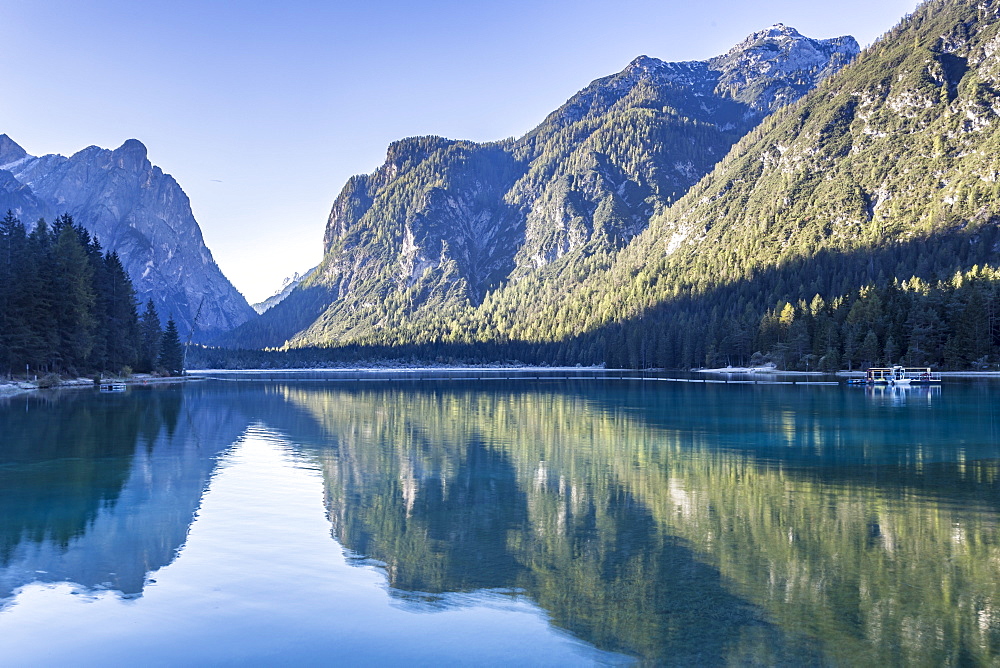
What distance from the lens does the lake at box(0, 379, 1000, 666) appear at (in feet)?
37.4

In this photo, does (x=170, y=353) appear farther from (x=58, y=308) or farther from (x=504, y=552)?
(x=504, y=552)

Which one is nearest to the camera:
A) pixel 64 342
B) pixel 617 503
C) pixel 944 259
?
pixel 617 503

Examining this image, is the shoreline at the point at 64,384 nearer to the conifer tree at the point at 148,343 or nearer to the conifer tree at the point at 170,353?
the conifer tree at the point at 148,343

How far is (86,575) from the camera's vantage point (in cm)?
1508

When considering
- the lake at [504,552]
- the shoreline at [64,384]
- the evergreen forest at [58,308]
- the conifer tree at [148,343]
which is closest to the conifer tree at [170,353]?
the conifer tree at [148,343]

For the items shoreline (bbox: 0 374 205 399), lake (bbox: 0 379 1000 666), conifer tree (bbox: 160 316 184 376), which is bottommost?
lake (bbox: 0 379 1000 666)

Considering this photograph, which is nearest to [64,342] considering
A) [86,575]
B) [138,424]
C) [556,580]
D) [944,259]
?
[138,424]

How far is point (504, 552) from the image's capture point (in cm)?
1661

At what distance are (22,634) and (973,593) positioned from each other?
16744 mm

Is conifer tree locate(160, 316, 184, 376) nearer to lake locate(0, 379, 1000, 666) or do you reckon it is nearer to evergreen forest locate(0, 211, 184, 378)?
evergreen forest locate(0, 211, 184, 378)

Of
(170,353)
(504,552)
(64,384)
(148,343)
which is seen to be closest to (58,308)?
(64,384)

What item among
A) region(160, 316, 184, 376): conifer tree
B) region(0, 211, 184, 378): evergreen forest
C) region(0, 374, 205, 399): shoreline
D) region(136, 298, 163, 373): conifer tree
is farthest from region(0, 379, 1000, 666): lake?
region(160, 316, 184, 376): conifer tree

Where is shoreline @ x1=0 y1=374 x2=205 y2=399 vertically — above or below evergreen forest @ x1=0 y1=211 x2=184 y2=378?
below

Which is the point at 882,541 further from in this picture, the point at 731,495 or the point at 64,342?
the point at 64,342
